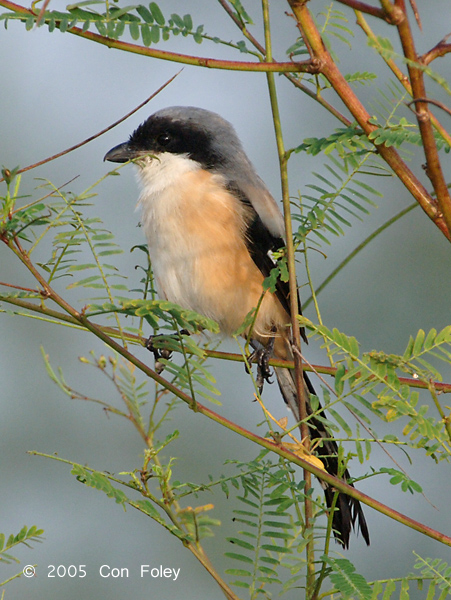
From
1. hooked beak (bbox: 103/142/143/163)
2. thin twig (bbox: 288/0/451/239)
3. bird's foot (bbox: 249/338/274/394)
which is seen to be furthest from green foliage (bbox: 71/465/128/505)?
hooked beak (bbox: 103/142/143/163)

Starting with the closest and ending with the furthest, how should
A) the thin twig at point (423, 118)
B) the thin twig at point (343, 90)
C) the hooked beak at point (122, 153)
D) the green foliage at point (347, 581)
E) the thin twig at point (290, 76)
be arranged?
the thin twig at point (423, 118)
the thin twig at point (343, 90)
the green foliage at point (347, 581)
the thin twig at point (290, 76)
the hooked beak at point (122, 153)

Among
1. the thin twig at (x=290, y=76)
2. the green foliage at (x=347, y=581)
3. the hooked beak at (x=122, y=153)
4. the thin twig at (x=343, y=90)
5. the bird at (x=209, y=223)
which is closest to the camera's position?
the thin twig at (x=343, y=90)

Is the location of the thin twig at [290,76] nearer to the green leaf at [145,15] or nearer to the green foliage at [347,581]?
the green leaf at [145,15]

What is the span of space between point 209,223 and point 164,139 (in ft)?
1.73

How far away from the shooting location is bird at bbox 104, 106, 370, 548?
8.83ft

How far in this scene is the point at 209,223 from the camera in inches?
106

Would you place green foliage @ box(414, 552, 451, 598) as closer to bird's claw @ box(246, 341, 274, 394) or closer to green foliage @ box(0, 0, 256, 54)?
green foliage @ box(0, 0, 256, 54)

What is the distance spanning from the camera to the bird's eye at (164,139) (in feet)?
9.76

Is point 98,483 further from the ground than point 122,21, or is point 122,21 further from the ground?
point 122,21

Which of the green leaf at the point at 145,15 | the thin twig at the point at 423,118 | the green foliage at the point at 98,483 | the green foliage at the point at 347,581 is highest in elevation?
the green leaf at the point at 145,15

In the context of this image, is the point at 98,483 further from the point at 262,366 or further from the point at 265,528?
the point at 262,366

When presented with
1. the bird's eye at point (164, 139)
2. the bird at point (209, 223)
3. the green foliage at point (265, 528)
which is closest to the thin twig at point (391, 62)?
the green foliage at point (265, 528)

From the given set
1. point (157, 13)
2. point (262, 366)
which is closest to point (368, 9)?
point (157, 13)

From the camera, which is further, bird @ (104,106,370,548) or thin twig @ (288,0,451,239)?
bird @ (104,106,370,548)
